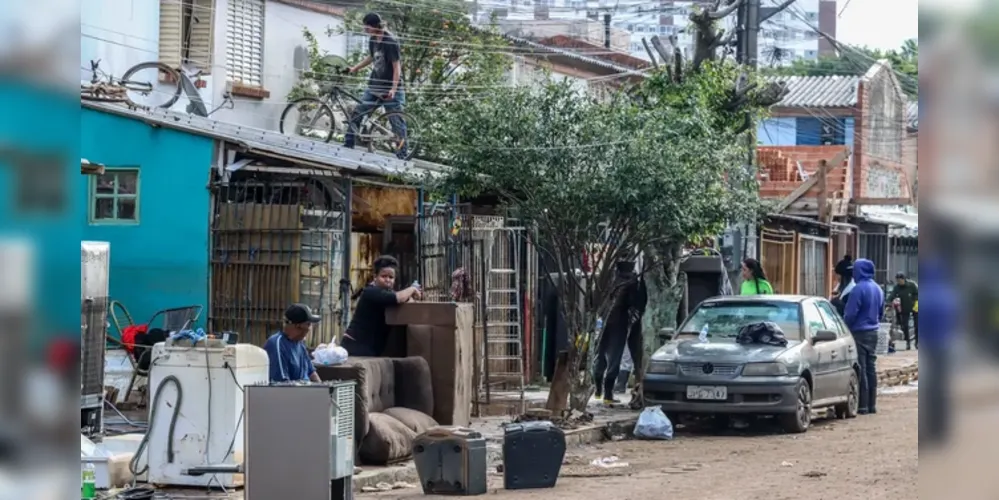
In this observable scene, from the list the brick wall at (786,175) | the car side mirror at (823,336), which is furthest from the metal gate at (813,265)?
the car side mirror at (823,336)

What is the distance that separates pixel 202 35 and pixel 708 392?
15084mm

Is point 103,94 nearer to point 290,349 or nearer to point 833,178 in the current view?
point 290,349

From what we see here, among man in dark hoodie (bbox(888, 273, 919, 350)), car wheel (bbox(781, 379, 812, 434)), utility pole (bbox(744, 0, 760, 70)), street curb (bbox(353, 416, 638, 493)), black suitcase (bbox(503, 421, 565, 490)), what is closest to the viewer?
street curb (bbox(353, 416, 638, 493))

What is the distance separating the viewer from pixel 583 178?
15773 mm

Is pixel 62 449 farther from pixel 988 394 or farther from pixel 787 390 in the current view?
pixel 787 390

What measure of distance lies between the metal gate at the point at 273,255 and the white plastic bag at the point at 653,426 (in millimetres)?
4218

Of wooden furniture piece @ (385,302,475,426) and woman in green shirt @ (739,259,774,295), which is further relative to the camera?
woman in green shirt @ (739,259,774,295)

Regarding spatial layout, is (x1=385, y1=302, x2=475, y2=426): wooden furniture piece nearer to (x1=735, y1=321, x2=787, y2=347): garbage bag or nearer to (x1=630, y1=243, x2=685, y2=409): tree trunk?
(x1=735, y1=321, x2=787, y2=347): garbage bag

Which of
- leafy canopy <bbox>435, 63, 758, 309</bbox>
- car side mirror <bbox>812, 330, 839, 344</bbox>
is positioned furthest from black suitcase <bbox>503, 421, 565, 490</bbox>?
car side mirror <bbox>812, 330, 839, 344</bbox>

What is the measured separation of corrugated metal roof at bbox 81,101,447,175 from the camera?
17797mm

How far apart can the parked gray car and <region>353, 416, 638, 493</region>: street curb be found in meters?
0.46

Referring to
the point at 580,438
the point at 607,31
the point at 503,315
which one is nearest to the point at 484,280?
the point at 503,315

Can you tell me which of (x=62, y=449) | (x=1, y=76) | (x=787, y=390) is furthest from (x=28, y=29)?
(x=787, y=390)

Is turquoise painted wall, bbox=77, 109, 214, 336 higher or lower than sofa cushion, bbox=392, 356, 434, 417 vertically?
higher
